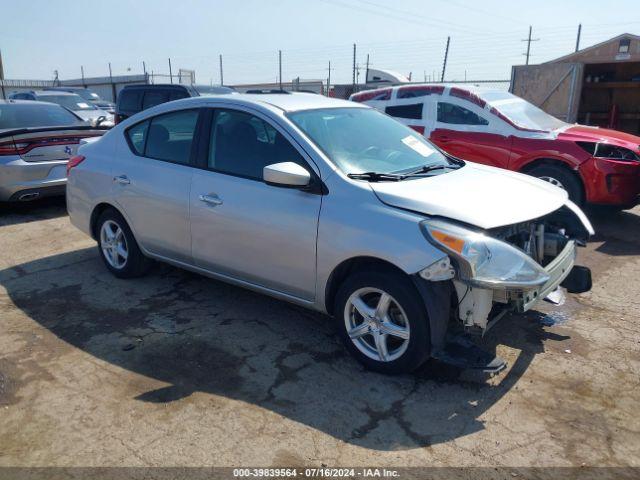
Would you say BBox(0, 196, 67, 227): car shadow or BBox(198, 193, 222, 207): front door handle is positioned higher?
BBox(198, 193, 222, 207): front door handle

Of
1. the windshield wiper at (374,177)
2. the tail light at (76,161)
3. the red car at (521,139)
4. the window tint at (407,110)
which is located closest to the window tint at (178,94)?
the red car at (521,139)

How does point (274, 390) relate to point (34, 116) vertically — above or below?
below

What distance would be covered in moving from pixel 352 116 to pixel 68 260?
354 cm

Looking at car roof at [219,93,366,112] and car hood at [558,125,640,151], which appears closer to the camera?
car roof at [219,93,366,112]

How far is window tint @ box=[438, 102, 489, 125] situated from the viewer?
7.57 metres

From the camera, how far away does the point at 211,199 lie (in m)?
3.99

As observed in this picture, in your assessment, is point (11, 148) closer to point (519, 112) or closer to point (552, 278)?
point (552, 278)

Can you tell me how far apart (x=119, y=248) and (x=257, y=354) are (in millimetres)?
2124

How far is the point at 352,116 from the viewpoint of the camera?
166 inches

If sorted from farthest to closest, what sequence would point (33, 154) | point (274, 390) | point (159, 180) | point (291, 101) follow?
point (33, 154) < point (159, 180) < point (291, 101) < point (274, 390)

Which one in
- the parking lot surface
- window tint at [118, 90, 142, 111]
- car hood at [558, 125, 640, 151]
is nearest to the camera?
the parking lot surface

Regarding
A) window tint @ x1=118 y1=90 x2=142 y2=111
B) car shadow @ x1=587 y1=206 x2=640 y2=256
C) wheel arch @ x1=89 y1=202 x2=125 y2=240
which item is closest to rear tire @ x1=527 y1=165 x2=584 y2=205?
car shadow @ x1=587 y1=206 x2=640 y2=256

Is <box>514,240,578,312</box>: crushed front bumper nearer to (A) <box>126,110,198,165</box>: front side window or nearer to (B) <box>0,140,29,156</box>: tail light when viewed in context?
(A) <box>126,110,198,165</box>: front side window

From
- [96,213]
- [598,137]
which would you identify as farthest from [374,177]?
[598,137]
